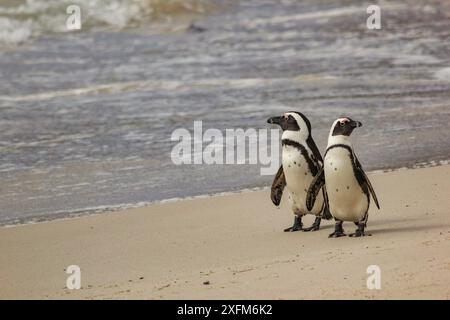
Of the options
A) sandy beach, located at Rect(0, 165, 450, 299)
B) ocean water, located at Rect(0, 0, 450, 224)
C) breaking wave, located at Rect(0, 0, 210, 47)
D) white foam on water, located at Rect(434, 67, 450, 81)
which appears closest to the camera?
sandy beach, located at Rect(0, 165, 450, 299)

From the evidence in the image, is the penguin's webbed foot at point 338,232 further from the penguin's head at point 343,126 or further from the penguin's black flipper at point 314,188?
the penguin's head at point 343,126

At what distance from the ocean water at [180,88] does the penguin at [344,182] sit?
5.95 ft

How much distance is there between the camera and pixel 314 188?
7.86 metres

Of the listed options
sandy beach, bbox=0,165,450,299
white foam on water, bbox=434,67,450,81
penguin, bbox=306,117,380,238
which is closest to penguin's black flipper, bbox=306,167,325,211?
penguin, bbox=306,117,380,238

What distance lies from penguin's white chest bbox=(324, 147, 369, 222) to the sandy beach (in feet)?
0.51

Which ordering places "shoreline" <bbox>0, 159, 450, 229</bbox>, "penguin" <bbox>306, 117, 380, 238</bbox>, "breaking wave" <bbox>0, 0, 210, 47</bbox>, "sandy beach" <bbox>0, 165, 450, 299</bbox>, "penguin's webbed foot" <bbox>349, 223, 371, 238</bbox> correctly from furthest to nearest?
"breaking wave" <bbox>0, 0, 210, 47</bbox> < "shoreline" <bbox>0, 159, 450, 229</bbox> < "penguin" <bbox>306, 117, 380, 238</bbox> < "penguin's webbed foot" <bbox>349, 223, 371, 238</bbox> < "sandy beach" <bbox>0, 165, 450, 299</bbox>

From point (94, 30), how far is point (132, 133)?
12.2 metres

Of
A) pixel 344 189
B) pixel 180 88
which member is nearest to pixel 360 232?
pixel 344 189

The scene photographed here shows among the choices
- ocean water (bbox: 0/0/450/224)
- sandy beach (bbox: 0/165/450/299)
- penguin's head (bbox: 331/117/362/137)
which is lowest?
sandy beach (bbox: 0/165/450/299)

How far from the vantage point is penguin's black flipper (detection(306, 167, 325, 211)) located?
7848 millimetres

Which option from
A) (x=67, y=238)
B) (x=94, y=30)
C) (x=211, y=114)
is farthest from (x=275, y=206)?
(x=94, y=30)

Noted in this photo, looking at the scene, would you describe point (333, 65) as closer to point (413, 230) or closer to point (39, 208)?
point (39, 208)

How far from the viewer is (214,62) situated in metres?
18.4

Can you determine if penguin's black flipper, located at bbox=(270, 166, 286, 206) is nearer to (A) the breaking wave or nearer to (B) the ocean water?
(B) the ocean water
